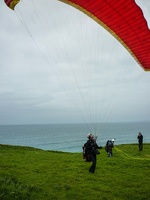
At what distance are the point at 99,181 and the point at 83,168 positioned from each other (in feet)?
9.64

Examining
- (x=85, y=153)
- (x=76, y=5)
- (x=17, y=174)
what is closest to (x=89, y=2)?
(x=76, y=5)

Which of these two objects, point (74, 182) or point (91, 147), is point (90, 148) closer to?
point (91, 147)

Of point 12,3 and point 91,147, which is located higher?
point 12,3

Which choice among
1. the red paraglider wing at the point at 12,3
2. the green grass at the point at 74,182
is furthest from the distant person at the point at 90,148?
the red paraglider wing at the point at 12,3

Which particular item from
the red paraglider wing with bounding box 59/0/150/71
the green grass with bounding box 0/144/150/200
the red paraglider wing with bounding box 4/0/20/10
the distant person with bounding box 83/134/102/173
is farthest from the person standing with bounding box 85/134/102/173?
the red paraglider wing with bounding box 4/0/20/10

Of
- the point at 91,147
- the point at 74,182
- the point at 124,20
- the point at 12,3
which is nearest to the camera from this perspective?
the point at 12,3

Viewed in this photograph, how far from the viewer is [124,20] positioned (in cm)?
935

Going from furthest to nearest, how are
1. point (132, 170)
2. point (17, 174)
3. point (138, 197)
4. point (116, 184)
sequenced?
point (132, 170), point (17, 174), point (116, 184), point (138, 197)

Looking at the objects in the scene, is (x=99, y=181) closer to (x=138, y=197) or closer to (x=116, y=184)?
(x=116, y=184)

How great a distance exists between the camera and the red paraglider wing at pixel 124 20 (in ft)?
28.5

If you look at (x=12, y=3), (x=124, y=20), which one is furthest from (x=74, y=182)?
(x=12, y=3)

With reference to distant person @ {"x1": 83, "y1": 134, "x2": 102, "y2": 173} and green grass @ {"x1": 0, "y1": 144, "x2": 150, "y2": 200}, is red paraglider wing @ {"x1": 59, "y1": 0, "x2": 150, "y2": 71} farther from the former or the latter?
green grass @ {"x1": 0, "y1": 144, "x2": 150, "y2": 200}

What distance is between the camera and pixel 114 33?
10.7 metres

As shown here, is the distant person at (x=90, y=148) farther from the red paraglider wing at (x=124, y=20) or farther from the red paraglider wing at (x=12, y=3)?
the red paraglider wing at (x=12, y=3)
